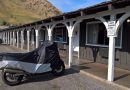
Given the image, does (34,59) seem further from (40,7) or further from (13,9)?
(40,7)

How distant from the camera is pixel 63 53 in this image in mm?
17734

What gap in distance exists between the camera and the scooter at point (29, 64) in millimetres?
7945

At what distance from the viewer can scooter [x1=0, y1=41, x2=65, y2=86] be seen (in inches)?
313

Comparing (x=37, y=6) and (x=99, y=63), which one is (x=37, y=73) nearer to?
(x=99, y=63)

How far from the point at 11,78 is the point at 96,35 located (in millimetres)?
6498

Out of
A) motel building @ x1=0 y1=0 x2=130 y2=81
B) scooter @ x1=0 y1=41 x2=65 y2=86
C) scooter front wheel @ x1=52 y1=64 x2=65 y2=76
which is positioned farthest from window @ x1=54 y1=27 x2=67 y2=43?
scooter @ x1=0 y1=41 x2=65 y2=86

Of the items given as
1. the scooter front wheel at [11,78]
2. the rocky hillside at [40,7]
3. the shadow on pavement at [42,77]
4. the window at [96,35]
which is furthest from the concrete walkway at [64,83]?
the rocky hillside at [40,7]

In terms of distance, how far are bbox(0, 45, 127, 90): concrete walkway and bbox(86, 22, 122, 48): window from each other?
343 centimetres

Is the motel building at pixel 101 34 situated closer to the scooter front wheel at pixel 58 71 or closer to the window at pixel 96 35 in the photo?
the window at pixel 96 35

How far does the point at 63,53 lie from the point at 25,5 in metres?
116

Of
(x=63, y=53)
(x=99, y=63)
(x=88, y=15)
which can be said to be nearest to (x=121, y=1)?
(x=88, y=15)

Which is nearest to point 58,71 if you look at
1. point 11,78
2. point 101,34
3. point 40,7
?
point 11,78

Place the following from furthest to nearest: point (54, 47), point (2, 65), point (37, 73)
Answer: point (54, 47), point (37, 73), point (2, 65)

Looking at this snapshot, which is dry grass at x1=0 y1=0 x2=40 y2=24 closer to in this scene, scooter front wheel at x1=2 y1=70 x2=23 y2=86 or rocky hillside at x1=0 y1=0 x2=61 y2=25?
rocky hillside at x1=0 y1=0 x2=61 y2=25
